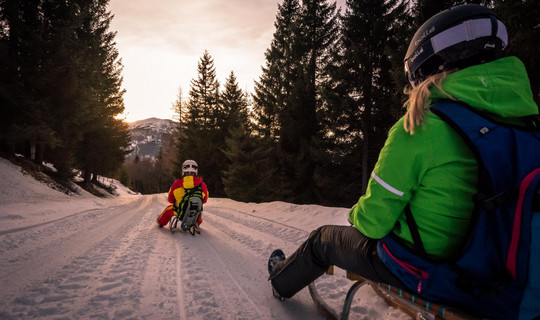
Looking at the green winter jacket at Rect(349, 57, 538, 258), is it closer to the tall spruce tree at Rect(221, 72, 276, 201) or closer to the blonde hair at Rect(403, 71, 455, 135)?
the blonde hair at Rect(403, 71, 455, 135)

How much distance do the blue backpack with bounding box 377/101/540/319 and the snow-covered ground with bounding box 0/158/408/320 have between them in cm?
134

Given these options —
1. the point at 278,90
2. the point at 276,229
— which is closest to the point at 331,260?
the point at 276,229

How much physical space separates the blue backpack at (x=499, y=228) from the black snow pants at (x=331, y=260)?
36 cm

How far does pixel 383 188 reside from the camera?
143 centimetres

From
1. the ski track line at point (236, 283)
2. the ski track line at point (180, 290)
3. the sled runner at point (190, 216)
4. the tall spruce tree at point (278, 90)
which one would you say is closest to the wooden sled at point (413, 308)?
the ski track line at point (236, 283)

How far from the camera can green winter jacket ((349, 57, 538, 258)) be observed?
1.22 meters

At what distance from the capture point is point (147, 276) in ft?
10.7

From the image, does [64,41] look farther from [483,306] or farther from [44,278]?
[483,306]

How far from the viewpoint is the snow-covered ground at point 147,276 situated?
244 cm

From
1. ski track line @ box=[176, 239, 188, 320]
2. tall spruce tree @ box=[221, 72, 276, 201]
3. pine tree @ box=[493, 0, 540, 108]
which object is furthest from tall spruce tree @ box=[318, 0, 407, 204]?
ski track line @ box=[176, 239, 188, 320]

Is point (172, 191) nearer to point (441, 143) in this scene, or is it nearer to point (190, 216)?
point (190, 216)

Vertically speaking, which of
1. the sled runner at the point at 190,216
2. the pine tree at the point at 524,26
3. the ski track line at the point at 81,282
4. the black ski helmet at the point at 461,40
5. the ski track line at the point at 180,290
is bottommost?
the ski track line at the point at 180,290

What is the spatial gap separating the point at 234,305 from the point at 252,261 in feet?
4.64

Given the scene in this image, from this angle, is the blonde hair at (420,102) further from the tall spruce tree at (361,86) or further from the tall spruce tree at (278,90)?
the tall spruce tree at (278,90)
